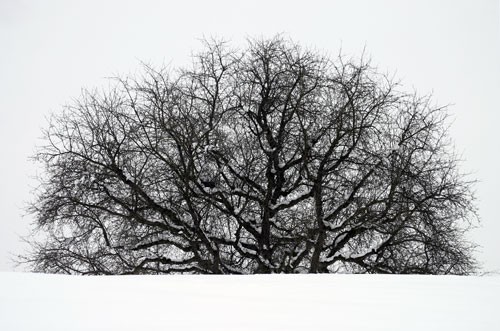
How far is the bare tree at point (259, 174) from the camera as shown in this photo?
10664mm

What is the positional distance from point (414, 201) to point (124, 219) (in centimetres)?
658

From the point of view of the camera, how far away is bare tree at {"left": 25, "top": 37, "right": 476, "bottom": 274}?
35.0ft

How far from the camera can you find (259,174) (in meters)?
11.4

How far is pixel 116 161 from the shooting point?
1170 centimetres
